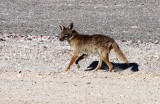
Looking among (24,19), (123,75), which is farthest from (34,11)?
(123,75)

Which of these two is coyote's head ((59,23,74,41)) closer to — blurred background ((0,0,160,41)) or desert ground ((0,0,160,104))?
desert ground ((0,0,160,104))

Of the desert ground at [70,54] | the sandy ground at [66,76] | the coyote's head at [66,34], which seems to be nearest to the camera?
the sandy ground at [66,76]

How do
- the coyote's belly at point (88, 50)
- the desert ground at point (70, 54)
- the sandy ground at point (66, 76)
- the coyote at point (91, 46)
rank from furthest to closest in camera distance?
the coyote's belly at point (88, 50) < the coyote at point (91, 46) < the desert ground at point (70, 54) < the sandy ground at point (66, 76)

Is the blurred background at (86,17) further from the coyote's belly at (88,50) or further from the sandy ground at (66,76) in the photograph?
the coyote's belly at (88,50)

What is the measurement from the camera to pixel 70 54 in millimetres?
14156

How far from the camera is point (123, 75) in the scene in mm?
12062

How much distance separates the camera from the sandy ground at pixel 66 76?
10.1m

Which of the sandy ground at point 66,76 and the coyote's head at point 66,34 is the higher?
the coyote's head at point 66,34

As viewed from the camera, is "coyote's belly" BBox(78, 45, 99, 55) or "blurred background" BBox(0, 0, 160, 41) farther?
"blurred background" BBox(0, 0, 160, 41)

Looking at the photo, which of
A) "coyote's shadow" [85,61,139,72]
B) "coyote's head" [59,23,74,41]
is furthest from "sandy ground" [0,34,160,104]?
"coyote's head" [59,23,74,41]

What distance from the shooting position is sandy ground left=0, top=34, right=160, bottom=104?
10.1m

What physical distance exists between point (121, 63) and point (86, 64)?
762mm

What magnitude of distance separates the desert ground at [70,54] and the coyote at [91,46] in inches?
8.7

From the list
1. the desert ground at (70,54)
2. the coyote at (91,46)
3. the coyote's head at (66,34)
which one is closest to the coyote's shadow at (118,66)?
the desert ground at (70,54)
